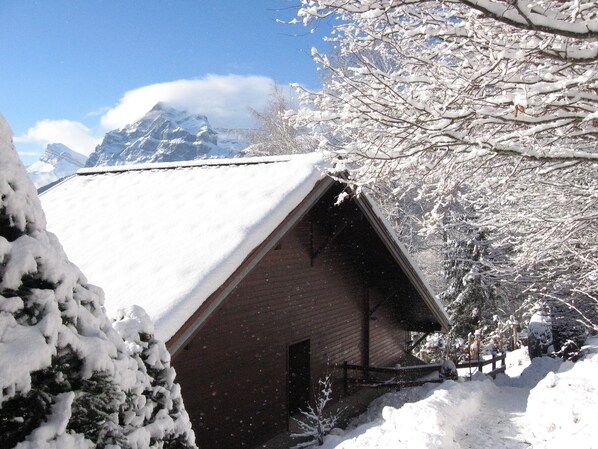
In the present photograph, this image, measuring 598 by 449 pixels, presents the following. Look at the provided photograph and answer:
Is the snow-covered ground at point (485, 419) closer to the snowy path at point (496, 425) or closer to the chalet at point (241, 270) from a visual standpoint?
the snowy path at point (496, 425)

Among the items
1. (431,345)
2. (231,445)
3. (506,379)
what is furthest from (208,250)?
(431,345)

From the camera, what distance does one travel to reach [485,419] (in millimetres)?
8445

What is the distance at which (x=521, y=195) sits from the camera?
26.0 feet

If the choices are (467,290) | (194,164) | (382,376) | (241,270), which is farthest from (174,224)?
(467,290)

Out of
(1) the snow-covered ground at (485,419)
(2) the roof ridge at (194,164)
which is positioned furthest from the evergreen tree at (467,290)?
(2) the roof ridge at (194,164)

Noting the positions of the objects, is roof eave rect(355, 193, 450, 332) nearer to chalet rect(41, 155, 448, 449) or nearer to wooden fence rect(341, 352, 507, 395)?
chalet rect(41, 155, 448, 449)

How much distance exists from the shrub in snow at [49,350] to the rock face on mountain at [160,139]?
7522 cm

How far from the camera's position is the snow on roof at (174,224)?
5160 millimetres

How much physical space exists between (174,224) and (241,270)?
72.6 inches

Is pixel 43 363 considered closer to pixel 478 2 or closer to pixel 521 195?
pixel 478 2

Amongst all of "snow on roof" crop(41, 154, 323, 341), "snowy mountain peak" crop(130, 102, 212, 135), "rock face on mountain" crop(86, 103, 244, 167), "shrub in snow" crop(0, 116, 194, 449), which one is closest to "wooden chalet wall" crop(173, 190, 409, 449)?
"snow on roof" crop(41, 154, 323, 341)

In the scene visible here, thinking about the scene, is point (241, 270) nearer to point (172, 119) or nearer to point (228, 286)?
point (228, 286)

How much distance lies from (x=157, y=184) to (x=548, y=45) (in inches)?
295

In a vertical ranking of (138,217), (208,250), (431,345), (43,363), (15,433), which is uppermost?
(138,217)
